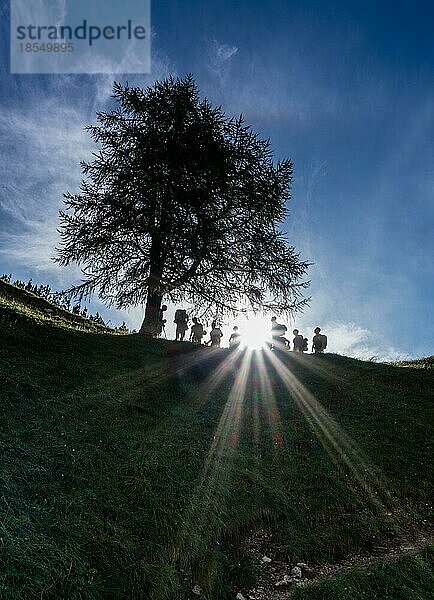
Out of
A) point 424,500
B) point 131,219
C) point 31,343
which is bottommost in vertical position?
point 424,500

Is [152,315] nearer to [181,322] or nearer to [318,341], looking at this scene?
[181,322]

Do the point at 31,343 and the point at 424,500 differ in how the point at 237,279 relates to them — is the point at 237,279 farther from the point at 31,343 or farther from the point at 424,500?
the point at 424,500

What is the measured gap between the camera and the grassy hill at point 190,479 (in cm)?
608

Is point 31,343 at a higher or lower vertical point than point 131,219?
lower

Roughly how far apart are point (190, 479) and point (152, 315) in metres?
14.5

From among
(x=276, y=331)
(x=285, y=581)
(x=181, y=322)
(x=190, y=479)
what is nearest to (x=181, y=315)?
(x=181, y=322)

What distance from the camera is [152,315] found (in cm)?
2261

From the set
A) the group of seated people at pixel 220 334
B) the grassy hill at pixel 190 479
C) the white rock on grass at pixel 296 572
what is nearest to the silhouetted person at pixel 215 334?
the group of seated people at pixel 220 334

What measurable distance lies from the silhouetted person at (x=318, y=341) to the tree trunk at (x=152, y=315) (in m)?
8.59

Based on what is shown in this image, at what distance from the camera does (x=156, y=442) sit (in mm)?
9828

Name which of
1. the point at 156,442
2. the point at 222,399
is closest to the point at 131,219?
the point at 222,399

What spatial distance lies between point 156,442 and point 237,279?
13.1 meters

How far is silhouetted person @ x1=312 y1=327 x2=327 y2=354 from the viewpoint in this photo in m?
24.0

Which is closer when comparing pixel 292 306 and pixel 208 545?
pixel 208 545
